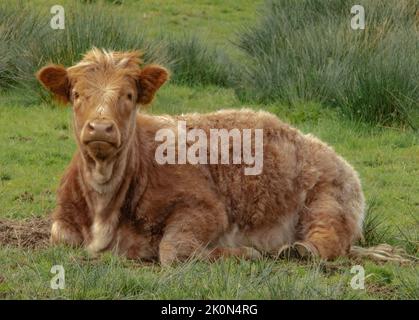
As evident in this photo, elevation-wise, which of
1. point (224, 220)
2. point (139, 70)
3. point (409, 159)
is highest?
point (139, 70)

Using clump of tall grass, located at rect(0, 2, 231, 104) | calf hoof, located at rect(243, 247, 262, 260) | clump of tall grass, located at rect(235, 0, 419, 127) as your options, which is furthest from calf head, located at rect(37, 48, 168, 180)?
clump of tall grass, located at rect(0, 2, 231, 104)

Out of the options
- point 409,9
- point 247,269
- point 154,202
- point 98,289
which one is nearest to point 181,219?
point 154,202

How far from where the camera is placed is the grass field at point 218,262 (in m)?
6.65

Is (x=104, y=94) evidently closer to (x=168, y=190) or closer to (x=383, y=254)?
(x=168, y=190)

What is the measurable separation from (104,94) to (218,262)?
1515mm

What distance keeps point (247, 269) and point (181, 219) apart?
3.42ft

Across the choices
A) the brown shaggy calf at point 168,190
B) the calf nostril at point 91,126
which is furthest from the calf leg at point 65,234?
the calf nostril at point 91,126

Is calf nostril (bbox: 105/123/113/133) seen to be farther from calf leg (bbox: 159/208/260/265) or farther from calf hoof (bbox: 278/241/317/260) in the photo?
calf hoof (bbox: 278/241/317/260)

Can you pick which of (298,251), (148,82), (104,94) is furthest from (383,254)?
(104,94)

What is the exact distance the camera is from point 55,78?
28.2 feet
